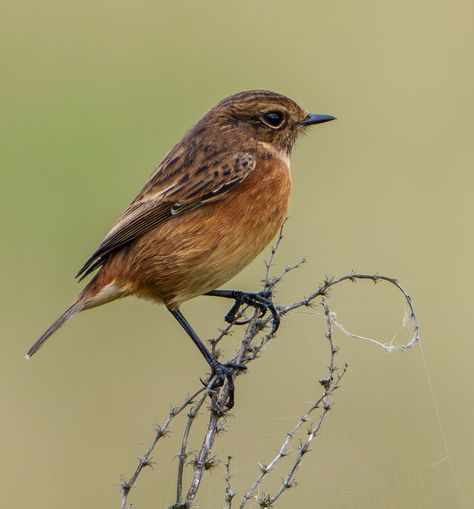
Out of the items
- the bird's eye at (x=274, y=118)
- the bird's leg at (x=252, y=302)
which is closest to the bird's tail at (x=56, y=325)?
the bird's leg at (x=252, y=302)

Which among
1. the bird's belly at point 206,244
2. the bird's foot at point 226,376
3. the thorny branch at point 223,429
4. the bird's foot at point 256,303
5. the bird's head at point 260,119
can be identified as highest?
the bird's head at point 260,119

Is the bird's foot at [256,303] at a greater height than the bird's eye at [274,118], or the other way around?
the bird's eye at [274,118]

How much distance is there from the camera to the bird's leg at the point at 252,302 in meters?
5.26

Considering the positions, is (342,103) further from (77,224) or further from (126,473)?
(126,473)

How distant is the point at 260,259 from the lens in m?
9.23

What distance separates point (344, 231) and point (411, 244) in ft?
1.98

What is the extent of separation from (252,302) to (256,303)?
7 cm

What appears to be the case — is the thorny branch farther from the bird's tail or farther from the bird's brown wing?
the bird's tail

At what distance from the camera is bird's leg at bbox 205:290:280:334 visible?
17.3 feet

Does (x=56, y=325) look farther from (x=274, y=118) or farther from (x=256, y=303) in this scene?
(x=274, y=118)

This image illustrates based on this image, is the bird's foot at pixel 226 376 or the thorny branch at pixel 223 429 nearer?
the thorny branch at pixel 223 429

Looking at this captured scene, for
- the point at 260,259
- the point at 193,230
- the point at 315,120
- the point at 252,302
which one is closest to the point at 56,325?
the point at 193,230

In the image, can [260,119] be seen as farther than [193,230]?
Yes

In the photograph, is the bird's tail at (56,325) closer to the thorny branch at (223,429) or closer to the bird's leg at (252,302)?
the bird's leg at (252,302)
